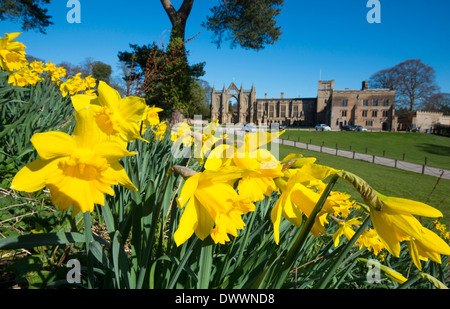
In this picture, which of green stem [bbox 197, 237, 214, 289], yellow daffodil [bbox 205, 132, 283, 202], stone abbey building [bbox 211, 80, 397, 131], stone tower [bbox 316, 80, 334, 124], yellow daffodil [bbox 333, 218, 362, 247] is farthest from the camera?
stone tower [bbox 316, 80, 334, 124]

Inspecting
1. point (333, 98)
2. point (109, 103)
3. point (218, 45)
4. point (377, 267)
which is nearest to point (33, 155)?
point (109, 103)

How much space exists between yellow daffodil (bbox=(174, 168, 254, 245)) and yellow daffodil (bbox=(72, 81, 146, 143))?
0.51 ft

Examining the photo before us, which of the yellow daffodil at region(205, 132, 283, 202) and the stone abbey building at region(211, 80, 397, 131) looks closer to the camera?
the yellow daffodil at region(205, 132, 283, 202)

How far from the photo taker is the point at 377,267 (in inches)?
26.4

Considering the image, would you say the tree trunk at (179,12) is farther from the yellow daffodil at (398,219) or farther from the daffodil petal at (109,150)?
the yellow daffodil at (398,219)

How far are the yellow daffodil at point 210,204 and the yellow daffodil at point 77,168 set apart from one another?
12cm

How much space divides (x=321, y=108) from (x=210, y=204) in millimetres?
48356

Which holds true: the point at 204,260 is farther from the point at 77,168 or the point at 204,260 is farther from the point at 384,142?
the point at 384,142

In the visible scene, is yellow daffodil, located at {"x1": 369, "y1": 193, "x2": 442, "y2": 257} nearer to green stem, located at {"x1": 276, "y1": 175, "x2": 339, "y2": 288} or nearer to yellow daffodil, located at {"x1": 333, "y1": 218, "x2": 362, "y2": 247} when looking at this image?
green stem, located at {"x1": 276, "y1": 175, "x2": 339, "y2": 288}

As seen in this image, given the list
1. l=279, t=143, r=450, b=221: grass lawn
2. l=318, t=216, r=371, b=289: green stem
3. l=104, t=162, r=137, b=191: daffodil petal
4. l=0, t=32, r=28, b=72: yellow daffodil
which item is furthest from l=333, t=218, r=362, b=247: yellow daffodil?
l=279, t=143, r=450, b=221: grass lawn

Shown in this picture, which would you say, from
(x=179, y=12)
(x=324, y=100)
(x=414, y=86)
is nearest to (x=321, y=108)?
(x=324, y=100)

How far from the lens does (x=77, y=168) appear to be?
1.38 feet

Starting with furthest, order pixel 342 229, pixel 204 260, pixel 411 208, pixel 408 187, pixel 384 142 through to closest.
A: pixel 384 142 → pixel 408 187 → pixel 342 229 → pixel 204 260 → pixel 411 208

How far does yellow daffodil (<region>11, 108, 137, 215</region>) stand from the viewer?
394 millimetres
